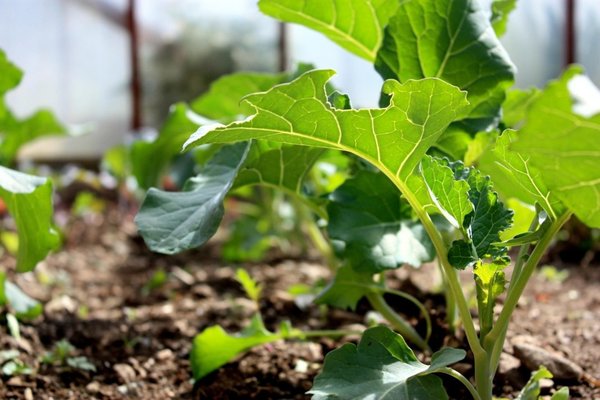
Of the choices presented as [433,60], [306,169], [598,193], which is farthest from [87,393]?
[598,193]

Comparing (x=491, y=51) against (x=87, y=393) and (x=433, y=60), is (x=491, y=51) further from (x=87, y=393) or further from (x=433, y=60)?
(x=87, y=393)

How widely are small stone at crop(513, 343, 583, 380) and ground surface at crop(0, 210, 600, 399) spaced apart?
13 mm

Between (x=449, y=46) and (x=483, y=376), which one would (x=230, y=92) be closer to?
(x=449, y=46)

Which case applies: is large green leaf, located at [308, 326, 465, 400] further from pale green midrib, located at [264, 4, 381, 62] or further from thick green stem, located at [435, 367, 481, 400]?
pale green midrib, located at [264, 4, 381, 62]

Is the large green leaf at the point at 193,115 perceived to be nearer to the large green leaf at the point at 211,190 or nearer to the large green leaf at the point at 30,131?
the large green leaf at the point at 211,190

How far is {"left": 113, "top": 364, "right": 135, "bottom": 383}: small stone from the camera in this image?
134cm

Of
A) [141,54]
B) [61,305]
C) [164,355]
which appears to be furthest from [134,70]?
[164,355]

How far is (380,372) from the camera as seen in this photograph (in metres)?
0.92

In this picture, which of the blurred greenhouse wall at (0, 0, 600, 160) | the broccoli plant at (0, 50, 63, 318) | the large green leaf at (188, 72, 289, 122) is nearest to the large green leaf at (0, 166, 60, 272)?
the broccoli plant at (0, 50, 63, 318)

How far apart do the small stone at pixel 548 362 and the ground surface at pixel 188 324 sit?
0.04ft

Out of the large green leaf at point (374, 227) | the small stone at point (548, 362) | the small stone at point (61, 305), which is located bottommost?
the small stone at point (61, 305)

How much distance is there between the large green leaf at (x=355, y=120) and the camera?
852 millimetres

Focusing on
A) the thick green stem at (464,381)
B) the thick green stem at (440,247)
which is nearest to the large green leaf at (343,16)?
the thick green stem at (440,247)

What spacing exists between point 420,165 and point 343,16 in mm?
398
